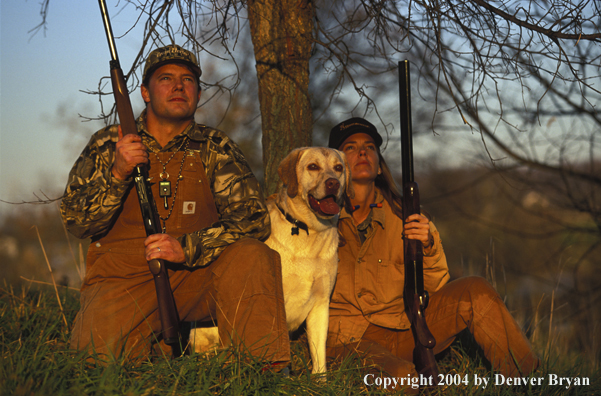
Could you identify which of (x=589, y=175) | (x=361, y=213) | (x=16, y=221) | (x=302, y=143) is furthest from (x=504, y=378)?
(x=16, y=221)

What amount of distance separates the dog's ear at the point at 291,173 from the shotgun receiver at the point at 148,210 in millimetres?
998

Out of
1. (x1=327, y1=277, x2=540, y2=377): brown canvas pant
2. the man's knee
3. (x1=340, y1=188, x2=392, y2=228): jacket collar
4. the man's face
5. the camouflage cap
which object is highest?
the camouflage cap

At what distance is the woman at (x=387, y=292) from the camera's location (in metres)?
3.26

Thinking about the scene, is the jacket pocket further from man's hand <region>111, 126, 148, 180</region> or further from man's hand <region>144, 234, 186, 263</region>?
man's hand <region>111, 126, 148, 180</region>

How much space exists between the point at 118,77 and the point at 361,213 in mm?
2075

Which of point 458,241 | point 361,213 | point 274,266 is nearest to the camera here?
point 274,266

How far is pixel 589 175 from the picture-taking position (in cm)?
703

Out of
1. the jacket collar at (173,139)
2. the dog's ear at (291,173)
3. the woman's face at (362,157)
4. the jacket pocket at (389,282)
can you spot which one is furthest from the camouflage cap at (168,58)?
the jacket pocket at (389,282)

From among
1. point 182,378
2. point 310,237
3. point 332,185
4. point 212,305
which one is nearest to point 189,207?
point 212,305

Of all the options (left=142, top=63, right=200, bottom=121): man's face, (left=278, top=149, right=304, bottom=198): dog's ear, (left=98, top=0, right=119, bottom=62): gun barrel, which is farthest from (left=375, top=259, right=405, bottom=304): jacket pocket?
(left=98, top=0, right=119, bottom=62): gun barrel

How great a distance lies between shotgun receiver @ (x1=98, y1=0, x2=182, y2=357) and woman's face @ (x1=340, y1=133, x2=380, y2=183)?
1.60m

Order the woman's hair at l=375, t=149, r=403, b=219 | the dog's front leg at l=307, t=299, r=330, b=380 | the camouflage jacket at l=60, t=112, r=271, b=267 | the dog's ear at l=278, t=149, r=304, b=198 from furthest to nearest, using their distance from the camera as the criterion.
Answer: the woman's hair at l=375, t=149, r=403, b=219 < the dog's ear at l=278, t=149, r=304, b=198 < the dog's front leg at l=307, t=299, r=330, b=380 < the camouflage jacket at l=60, t=112, r=271, b=267

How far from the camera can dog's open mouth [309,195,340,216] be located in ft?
11.3

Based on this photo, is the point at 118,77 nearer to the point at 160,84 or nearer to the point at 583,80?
the point at 160,84
